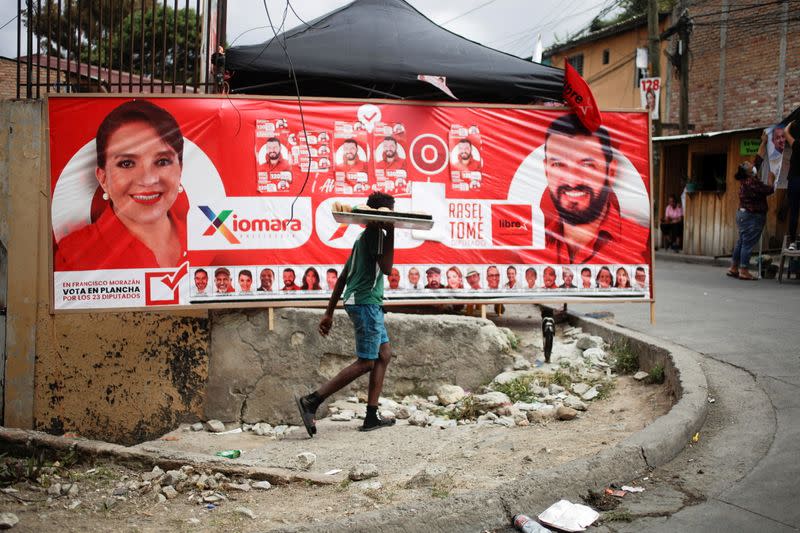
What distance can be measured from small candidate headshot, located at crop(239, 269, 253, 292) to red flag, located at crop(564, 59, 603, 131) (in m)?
3.22

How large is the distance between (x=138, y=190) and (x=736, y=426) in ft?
15.9

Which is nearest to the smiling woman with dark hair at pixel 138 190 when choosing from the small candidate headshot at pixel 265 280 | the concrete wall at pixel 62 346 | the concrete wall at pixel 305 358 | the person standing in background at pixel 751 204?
the concrete wall at pixel 62 346

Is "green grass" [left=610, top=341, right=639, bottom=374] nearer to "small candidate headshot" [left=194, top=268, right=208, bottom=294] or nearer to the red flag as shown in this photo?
the red flag

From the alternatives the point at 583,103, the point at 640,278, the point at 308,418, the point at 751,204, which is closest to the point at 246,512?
the point at 308,418

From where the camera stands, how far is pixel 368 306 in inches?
226

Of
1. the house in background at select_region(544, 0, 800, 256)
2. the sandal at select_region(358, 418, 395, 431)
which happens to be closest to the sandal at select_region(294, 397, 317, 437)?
the sandal at select_region(358, 418, 395, 431)

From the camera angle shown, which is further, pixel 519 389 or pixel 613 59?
pixel 613 59

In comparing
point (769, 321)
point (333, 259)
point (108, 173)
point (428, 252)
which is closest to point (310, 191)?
point (333, 259)

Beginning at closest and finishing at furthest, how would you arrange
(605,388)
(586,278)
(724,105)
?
1. (605,388)
2. (586,278)
3. (724,105)

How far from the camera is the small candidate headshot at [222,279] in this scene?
6496 mm

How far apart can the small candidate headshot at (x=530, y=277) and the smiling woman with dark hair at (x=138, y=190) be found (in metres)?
2.97

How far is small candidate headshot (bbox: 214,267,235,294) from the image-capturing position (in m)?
6.50

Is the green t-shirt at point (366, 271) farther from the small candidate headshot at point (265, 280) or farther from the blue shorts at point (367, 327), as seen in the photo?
the small candidate headshot at point (265, 280)

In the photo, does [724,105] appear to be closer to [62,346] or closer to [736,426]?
[736,426]
